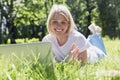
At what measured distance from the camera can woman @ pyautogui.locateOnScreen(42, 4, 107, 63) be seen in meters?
3.62

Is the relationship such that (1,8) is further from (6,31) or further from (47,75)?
(47,75)

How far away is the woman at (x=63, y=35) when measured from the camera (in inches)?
143

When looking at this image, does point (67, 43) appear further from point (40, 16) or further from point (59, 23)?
point (40, 16)

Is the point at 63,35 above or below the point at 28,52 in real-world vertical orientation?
below

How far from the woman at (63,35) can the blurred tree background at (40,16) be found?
25.2m

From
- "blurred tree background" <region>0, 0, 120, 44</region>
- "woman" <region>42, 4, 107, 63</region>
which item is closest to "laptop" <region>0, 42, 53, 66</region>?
"woman" <region>42, 4, 107, 63</region>

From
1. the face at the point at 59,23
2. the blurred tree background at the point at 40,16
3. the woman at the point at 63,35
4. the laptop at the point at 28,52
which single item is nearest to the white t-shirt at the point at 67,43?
the woman at the point at 63,35

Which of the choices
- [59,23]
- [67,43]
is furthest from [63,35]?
[59,23]

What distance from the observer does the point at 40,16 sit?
33406mm

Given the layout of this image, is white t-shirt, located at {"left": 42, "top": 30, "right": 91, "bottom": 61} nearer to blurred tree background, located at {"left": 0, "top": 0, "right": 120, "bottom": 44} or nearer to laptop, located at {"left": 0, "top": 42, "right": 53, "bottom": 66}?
laptop, located at {"left": 0, "top": 42, "right": 53, "bottom": 66}

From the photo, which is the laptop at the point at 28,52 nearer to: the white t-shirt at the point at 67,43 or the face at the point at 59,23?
the face at the point at 59,23

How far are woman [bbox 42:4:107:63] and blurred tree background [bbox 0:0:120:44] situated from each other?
2521 cm

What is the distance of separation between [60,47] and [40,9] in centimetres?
3022

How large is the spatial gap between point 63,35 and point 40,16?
1168 inches
